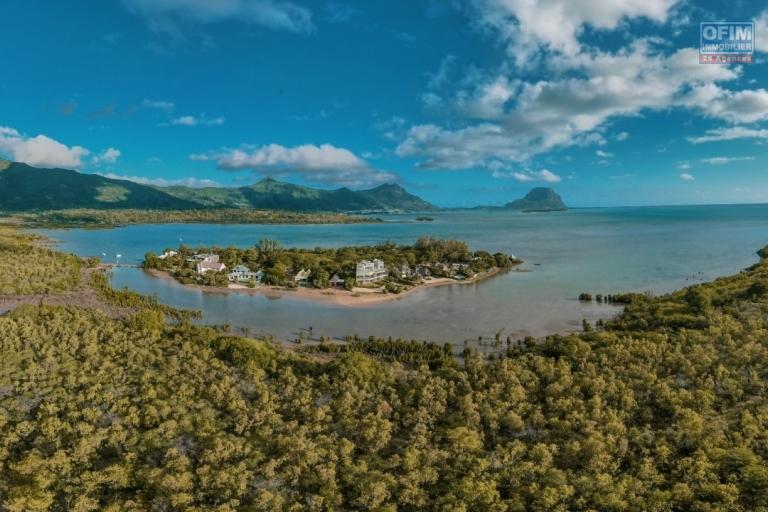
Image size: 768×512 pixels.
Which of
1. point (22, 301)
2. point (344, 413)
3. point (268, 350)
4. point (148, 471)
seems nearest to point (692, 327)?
point (344, 413)

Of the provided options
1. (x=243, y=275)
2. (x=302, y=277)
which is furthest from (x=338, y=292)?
(x=243, y=275)

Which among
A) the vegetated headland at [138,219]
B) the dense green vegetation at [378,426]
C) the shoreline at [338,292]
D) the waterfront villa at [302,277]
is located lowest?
the dense green vegetation at [378,426]

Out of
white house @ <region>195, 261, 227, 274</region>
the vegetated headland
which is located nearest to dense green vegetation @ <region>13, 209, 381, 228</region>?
the vegetated headland

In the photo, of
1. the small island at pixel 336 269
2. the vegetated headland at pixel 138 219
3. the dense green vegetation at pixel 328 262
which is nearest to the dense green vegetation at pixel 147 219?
the vegetated headland at pixel 138 219

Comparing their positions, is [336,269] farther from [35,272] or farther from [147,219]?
[147,219]

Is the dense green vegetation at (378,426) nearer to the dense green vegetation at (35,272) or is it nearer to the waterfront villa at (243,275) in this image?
the dense green vegetation at (35,272)

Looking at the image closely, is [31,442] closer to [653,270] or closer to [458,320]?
[458,320]
